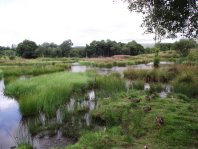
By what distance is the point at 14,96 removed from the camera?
13633mm

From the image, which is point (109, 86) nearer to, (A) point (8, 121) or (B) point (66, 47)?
(A) point (8, 121)

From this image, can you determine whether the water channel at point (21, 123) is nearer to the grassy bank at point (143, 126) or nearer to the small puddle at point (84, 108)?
the small puddle at point (84, 108)

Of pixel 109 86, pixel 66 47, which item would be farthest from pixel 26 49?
pixel 109 86

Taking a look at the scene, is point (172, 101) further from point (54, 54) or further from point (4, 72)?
point (54, 54)

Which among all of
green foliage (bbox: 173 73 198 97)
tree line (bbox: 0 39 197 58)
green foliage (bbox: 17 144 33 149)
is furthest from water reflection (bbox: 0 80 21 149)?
tree line (bbox: 0 39 197 58)

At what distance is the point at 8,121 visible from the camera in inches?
374

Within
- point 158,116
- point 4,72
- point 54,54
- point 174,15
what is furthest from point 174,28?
point 54,54

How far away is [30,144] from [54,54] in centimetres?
7053

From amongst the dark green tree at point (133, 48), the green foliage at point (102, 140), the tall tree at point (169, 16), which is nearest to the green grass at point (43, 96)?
the green foliage at point (102, 140)

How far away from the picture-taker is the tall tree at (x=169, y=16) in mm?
7230

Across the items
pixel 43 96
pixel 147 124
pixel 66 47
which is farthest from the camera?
pixel 66 47

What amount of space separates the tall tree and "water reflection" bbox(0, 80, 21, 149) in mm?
5733

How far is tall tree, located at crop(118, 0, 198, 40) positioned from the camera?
7230mm

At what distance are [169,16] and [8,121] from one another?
6.96 metres
